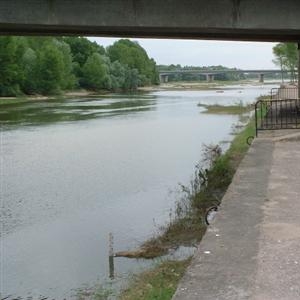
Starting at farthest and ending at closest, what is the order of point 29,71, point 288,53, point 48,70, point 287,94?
point 29,71 → point 48,70 → point 288,53 → point 287,94

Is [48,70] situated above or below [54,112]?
above

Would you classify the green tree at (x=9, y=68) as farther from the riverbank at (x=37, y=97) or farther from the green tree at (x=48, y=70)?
the green tree at (x=48, y=70)

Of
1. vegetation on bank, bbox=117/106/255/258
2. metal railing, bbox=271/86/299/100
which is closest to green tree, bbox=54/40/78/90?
metal railing, bbox=271/86/299/100

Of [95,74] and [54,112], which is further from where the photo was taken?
[95,74]

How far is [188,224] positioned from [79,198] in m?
5.06

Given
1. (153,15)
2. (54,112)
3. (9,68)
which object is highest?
(153,15)

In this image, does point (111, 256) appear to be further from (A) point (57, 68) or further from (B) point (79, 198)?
(A) point (57, 68)

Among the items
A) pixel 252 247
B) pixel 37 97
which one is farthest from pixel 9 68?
pixel 252 247

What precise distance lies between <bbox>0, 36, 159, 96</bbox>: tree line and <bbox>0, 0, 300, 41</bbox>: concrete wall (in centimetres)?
7478

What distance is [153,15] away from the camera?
1533 centimetres

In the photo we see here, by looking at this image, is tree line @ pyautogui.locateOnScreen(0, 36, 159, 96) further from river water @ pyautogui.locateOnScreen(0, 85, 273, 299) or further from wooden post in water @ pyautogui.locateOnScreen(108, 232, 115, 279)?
wooden post in water @ pyautogui.locateOnScreen(108, 232, 115, 279)

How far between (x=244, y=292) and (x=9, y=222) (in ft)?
30.5

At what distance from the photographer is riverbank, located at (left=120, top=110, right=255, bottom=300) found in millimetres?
8477

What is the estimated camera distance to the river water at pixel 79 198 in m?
10.4
